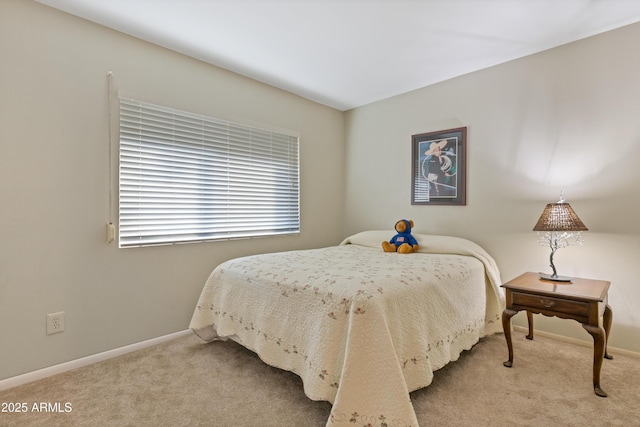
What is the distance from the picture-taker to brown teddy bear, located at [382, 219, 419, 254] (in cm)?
275

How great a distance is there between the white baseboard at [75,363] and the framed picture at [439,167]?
2685 mm

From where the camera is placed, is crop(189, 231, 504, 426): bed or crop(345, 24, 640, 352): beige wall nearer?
crop(189, 231, 504, 426): bed

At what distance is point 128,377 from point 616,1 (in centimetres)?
383

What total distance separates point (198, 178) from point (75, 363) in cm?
154

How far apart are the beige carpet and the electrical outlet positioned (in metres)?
0.28

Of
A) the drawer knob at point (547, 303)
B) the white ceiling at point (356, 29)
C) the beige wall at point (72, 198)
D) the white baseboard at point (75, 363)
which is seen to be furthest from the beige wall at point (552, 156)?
the white baseboard at point (75, 363)

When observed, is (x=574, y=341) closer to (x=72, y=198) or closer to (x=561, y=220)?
(x=561, y=220)

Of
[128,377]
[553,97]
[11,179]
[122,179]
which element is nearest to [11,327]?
[128,377]

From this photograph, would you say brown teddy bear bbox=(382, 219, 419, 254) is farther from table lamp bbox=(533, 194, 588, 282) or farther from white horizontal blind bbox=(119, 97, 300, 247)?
white horizontal blind bbox=(119, 97, 300, 247)

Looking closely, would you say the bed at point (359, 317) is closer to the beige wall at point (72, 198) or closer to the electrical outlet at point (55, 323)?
the beige wall at point (72, 198)

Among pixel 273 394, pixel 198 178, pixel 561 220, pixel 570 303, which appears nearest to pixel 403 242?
pixel 561 220

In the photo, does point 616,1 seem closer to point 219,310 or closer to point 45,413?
point 219,310

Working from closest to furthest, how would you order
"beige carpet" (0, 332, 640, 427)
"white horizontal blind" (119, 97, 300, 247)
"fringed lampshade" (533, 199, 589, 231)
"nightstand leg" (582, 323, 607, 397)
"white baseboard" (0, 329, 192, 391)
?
1. "beige carpet" (0, 332, 640, 427)
2. "nightstand leg" (582, 323, 607, 397)
3. "white baseboard" (0, 329, 192, 391)
4. "fringed lampshade" (533, 199, 589, 231)
5. "white horizontal blind" (119, 97, 300, 247)

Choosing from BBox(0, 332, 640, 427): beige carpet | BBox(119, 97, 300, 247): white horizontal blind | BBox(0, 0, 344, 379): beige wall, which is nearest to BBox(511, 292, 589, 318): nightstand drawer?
BBox(0, 332, 640, 427): beige carpet
